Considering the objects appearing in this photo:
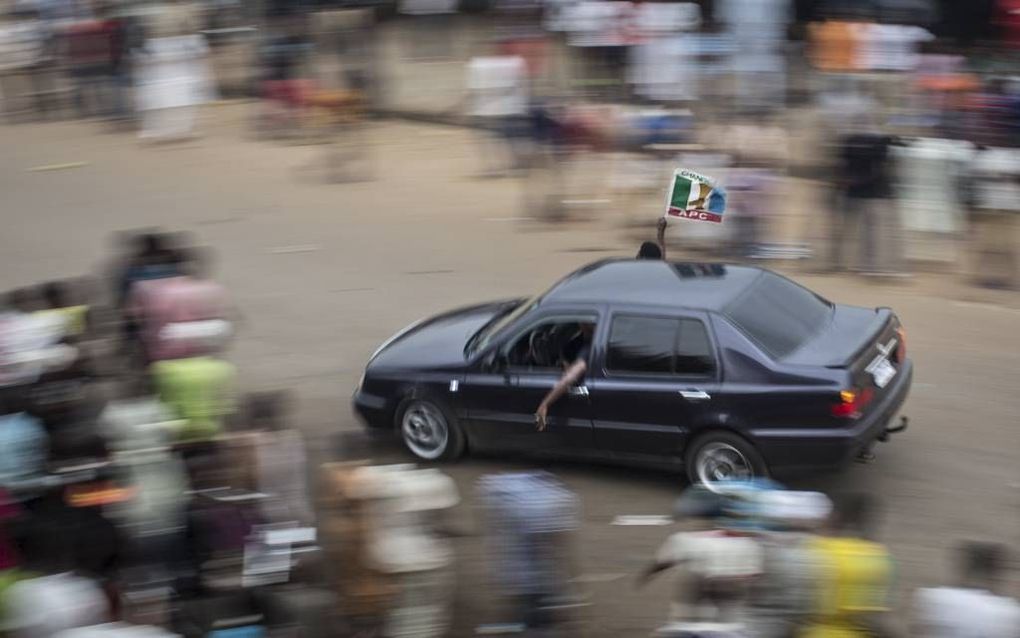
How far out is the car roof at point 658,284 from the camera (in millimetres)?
8594

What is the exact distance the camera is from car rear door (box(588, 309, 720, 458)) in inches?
329

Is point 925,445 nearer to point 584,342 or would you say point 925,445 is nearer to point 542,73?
point 584,342

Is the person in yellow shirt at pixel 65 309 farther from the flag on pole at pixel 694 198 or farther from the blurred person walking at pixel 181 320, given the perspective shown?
the flag on pole at pixel 694 198

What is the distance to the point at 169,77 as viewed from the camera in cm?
1728

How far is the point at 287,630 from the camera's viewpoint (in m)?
6.28

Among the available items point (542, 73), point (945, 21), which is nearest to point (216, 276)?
point (542, 73)

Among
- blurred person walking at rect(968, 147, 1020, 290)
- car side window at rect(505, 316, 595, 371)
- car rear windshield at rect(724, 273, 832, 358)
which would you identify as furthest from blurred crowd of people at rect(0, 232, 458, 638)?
blurred person walking at rect(968, 147, 1020, 290)

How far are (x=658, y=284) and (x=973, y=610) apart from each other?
12.6ft

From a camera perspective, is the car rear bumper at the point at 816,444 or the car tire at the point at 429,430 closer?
the car rear bumper at the point at 816,444

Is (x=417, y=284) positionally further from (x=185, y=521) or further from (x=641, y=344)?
(x=185, y=521)

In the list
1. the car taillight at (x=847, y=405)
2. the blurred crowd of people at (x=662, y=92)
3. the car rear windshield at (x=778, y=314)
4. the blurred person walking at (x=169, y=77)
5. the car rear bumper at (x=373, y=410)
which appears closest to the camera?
the car taillight at (x=847, y=405)

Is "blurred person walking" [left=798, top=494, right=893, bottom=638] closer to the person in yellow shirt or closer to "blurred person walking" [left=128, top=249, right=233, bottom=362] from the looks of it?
"blurred person walking" [left=128, top=249, right=233, bottom=362]

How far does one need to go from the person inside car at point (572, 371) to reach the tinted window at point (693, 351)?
609 mm

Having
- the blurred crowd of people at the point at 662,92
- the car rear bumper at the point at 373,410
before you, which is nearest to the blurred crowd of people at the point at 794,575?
the car rear bumper at the point at 373,410
